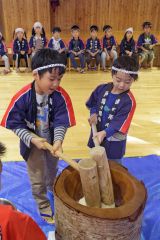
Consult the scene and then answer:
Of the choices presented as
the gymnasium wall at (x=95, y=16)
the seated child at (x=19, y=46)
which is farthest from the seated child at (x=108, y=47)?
the seated child at (x=19, y=46)

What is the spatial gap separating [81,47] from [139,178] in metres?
4.47

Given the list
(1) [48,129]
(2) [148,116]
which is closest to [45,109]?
(1) [48,129]

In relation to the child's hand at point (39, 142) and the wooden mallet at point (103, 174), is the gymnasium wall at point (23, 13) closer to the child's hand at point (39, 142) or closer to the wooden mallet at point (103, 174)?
the child's hand at point (39, 142)

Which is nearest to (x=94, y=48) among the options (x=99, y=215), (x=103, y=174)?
(x=103, y=174)

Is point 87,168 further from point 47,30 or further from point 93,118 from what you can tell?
point 47,30

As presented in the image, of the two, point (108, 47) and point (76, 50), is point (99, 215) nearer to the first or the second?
point (76, 50)

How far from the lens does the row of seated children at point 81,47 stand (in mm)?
6023

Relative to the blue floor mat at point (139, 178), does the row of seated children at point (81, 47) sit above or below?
above

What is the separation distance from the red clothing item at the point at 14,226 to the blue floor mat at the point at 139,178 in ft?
3.16

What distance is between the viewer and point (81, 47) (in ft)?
20.5

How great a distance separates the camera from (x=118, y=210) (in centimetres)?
118

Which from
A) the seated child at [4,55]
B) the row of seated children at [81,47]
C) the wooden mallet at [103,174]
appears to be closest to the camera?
the wooden mallet at [103,174]

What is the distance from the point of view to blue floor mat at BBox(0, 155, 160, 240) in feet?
6.27

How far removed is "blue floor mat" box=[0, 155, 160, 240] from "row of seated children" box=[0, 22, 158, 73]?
381 centimetres
